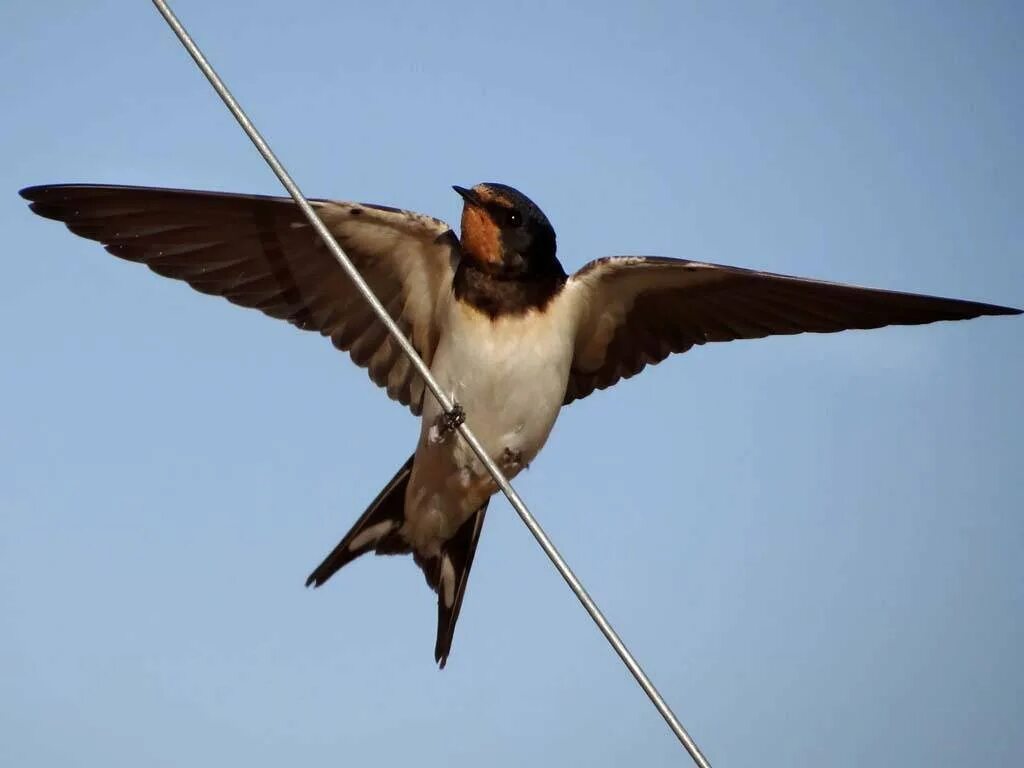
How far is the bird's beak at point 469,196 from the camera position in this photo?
3.37 metres

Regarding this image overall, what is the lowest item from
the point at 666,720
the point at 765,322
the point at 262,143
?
the point at 666,720

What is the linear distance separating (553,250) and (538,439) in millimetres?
499

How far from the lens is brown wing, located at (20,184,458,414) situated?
338 centimetres

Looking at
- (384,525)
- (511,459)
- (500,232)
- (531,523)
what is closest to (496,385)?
(511,459)

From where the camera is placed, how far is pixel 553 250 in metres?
3.49

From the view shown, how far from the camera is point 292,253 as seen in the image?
3.64 m

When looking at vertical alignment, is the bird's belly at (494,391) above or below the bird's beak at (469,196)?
below

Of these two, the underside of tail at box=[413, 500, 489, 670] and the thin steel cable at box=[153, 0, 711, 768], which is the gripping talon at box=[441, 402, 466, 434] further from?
the thin steel cable at box=[153, 0, 711, 768]

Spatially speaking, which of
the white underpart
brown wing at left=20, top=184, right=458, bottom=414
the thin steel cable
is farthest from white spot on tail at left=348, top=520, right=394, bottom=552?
the thin steel cable

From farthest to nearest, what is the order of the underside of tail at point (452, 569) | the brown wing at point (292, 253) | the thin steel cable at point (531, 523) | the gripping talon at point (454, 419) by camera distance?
the underside of tail at point (452, 569)
the brown wing at point (292, 253)
the gripping talon at point (454, 419)
the thin steel cable at point (531, 523)

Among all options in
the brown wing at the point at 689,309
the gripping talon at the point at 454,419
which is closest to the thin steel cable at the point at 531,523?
the gripping talon at the point at 454,419

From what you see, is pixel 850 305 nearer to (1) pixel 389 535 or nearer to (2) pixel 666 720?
(1) pixel 389 535

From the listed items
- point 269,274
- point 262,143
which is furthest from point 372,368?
point 262,143

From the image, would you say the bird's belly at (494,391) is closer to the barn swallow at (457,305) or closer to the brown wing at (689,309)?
the barn swallow at (457,305)
